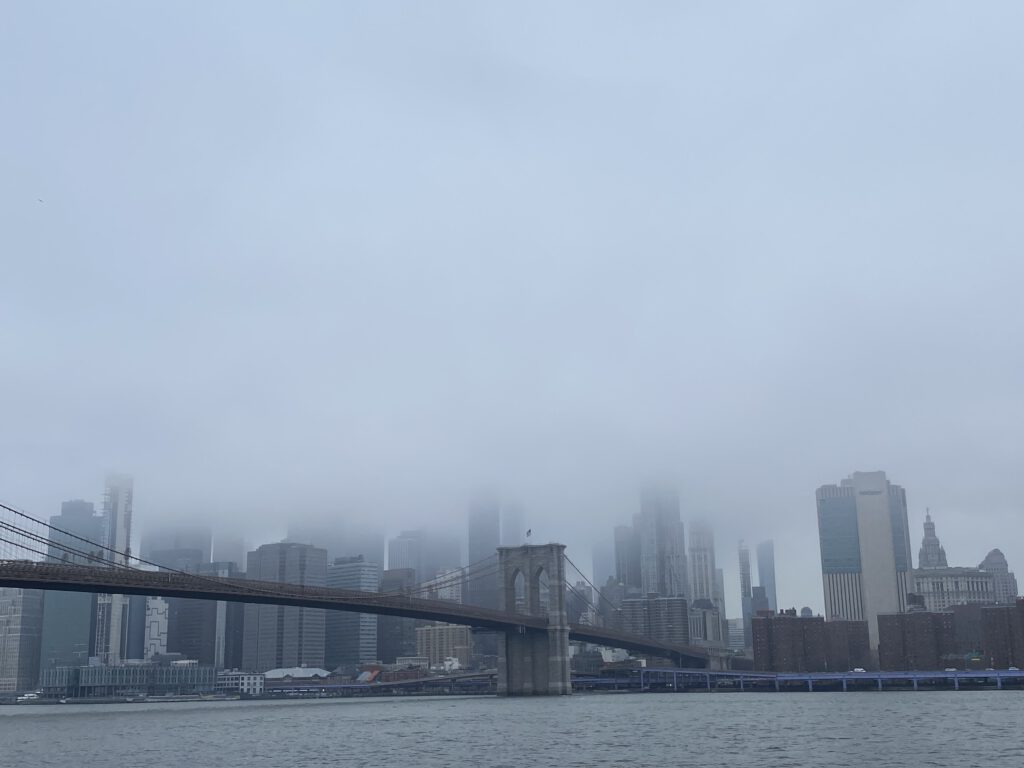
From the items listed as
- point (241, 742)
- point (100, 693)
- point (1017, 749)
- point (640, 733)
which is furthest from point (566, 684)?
point (100, 693)

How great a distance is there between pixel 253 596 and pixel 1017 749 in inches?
1716

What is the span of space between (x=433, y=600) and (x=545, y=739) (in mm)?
40317

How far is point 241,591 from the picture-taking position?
6819cm

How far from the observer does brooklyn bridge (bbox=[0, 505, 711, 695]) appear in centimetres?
6019

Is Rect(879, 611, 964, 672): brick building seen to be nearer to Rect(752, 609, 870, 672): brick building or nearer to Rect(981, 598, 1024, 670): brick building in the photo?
Rect(981, 598, 1024, 670): brick building

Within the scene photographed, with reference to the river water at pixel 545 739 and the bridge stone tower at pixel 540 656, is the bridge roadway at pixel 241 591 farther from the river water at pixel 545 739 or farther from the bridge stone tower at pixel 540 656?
the river water at pixel 545 739

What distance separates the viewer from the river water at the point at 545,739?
39.2m

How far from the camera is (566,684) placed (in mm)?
97125

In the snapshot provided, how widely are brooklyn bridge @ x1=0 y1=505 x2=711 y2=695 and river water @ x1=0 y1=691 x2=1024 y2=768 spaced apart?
727 centimetres

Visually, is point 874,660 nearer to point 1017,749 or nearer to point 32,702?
point 32,702

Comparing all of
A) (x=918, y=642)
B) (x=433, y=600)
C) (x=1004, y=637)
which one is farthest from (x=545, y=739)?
(x=918, y=642)

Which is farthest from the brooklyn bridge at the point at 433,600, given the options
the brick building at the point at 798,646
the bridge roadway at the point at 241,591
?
the brick building at the point at 798,646

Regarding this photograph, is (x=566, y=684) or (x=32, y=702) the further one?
(x=32, y=702)

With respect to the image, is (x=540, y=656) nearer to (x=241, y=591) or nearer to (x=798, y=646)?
(x=241, y=591)
